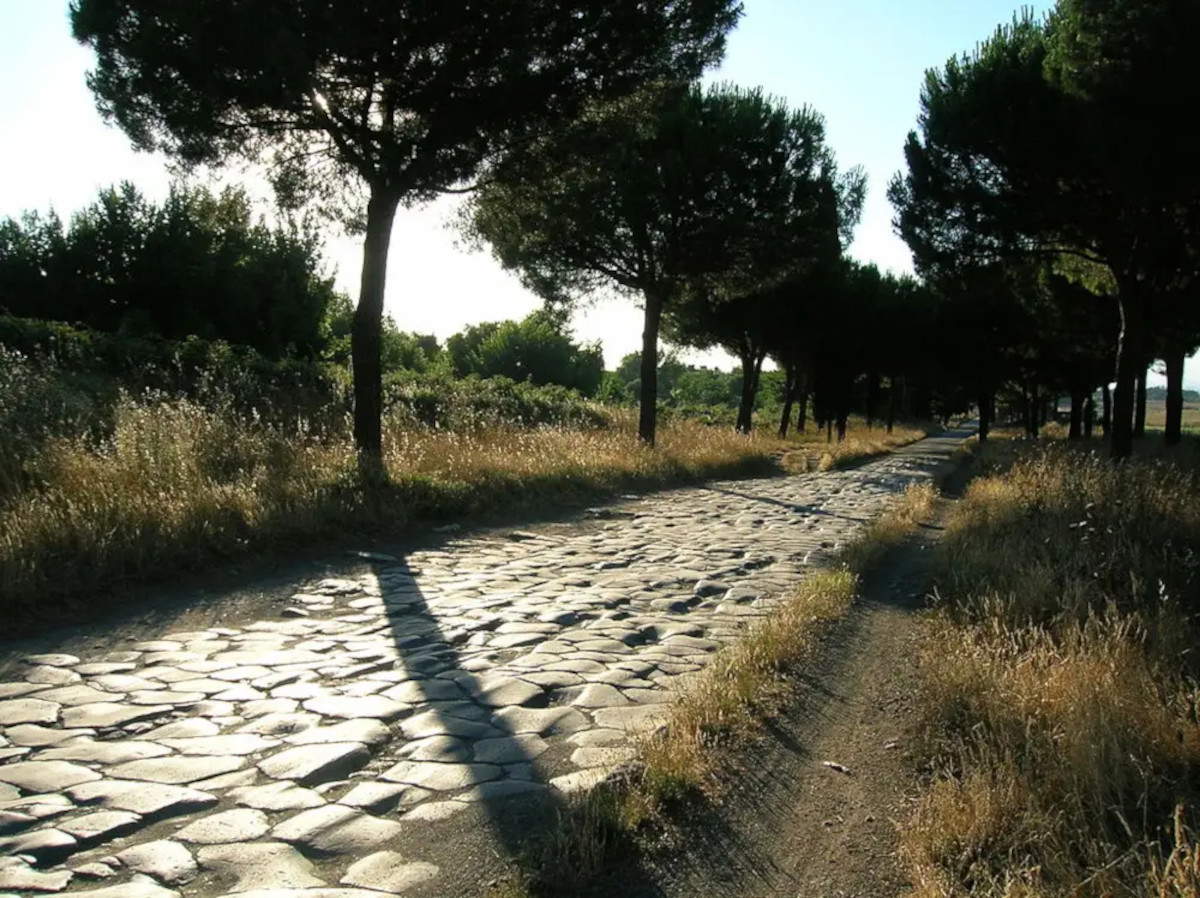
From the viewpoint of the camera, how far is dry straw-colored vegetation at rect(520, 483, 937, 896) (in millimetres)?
2754

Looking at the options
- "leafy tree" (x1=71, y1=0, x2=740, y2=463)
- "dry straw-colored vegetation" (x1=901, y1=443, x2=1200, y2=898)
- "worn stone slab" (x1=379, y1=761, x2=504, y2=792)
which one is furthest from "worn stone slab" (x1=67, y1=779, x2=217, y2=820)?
"leafy tree" (x1=71, y1=0, x2=740, y2=463)

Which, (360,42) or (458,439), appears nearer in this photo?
(360,42)

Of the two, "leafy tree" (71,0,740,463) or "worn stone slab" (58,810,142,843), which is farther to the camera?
"leafy tree" (71,0,740,463)

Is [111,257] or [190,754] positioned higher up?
[111,257]

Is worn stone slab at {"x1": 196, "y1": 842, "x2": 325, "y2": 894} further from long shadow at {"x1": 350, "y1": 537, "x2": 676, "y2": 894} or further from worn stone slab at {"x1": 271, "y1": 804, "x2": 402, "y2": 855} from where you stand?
long shadow at {"x1": 350, "y1": 537, "x2": 676, "y2": 894}

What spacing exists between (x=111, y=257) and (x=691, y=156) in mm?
20290

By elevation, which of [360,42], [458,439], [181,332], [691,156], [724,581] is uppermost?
[691,156]

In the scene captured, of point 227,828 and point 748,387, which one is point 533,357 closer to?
point 748,387

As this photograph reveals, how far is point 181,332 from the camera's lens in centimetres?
2881

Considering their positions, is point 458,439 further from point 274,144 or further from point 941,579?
point 941,579

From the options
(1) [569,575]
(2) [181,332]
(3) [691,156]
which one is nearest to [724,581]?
(1) [569,575]

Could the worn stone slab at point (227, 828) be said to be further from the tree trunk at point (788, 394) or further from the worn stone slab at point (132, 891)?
the tree trunk at point (788, 394)

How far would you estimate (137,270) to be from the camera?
29.0 metres

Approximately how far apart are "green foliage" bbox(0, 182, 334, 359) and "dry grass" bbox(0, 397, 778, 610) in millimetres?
17712
